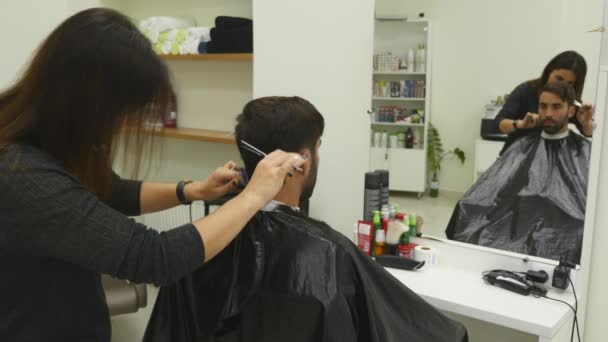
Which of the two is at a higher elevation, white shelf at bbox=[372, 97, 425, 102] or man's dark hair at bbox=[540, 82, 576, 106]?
man's dark hair at bbox=[540, 82, 576, 106]

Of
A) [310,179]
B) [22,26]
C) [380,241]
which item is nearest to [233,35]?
[22,26]

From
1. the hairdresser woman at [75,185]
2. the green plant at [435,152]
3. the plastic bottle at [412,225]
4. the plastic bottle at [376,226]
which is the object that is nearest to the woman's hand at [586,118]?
the green plant at [435,152]

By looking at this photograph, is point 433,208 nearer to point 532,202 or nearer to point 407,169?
point 407,169

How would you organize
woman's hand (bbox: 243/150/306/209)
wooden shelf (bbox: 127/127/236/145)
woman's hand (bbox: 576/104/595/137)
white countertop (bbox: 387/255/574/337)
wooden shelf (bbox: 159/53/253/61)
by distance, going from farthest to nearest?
1. wooden shelf (bbox: 127/127/236/145)
2. wooden shelf (bbox: 159/53/253/61)
3. woman's hand (bbox: 576/104/595/137)
4. white countertop (bbox: 387/255/574/337)
5. woman's hand (bbox: 243/150/306/209)

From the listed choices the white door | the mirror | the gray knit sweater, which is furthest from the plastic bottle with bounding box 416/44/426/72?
the gray knit sweater

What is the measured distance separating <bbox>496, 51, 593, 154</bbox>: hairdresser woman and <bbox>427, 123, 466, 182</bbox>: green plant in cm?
24

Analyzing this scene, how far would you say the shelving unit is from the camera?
2258mm

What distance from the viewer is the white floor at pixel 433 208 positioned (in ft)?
7.45

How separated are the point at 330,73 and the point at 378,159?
0.48m

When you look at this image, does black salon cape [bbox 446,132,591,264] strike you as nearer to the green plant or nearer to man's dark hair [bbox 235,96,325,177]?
the green plant

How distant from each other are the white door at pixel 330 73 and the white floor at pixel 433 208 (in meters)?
0.24

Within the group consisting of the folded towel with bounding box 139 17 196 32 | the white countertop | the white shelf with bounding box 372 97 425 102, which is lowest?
the white countertop

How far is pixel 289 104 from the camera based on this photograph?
5.30 feet

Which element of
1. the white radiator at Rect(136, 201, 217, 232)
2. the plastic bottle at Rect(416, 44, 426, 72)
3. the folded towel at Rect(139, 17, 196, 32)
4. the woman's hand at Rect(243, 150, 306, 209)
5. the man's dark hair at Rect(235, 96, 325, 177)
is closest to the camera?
the woman's hand at Rect(243, 150, 306, 209)
